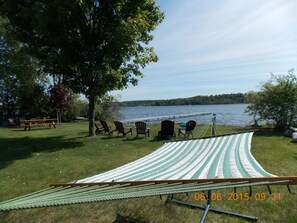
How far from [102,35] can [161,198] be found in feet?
28.7

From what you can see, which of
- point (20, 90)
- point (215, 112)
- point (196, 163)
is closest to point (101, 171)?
point (196, 163)

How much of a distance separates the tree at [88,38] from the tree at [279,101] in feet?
27.3

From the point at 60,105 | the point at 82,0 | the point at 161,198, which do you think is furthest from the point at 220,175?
the point at 60,105

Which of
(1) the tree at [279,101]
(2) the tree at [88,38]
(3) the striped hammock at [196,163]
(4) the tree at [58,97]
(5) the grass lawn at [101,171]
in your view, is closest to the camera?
(3) the striped hammock at [196,163]

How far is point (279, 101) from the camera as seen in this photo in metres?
13.5

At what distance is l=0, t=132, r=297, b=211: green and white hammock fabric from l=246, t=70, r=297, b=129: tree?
9.86 metres

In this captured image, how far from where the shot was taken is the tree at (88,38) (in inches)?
394

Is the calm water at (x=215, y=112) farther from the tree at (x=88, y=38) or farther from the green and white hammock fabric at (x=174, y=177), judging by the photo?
the green and white hammock fabric at (x=174, y=177)

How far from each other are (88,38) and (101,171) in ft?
24.0

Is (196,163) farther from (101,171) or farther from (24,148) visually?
(24,148)
